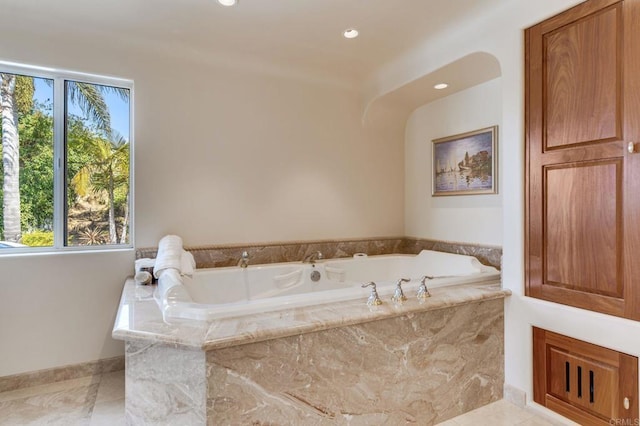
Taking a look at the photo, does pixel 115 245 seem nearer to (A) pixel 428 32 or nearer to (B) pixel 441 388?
(B) pixel 441 388

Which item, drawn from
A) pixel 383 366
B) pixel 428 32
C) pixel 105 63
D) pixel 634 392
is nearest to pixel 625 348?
pixel 634 392

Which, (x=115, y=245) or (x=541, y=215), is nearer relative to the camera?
(x=541, y=215)

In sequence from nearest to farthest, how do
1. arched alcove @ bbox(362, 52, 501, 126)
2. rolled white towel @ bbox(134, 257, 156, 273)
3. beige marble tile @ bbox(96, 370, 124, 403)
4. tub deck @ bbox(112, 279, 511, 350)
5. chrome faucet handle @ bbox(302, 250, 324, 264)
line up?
tub deck @ bbox(112, 279, 511, 350), beige marble tile @ bbox(96, 370, 124, 403), rolled white towel @ bbox(134, 257, 156, 273), arched alcove @ bbox(362, 52, 501, 126), chrome faucet handle @ bbox(302, 250, 324, 264)

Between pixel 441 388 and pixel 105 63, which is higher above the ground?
pixel 105 63

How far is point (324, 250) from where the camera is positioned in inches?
129

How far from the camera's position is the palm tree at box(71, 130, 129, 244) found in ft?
8.55

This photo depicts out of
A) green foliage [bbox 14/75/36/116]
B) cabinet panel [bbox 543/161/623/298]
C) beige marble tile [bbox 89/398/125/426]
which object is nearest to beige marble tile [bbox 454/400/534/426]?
cabinet panel [bbox 543/161/623/298]

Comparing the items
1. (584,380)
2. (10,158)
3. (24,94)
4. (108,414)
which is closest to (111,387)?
(108,414)

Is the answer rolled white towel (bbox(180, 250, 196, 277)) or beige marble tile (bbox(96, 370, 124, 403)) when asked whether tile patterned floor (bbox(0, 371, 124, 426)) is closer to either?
beige marble tile (bbox(96, 370, 124, 403))

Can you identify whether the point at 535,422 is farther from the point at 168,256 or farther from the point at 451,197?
the point at 168,256

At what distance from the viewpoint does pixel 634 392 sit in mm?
1609

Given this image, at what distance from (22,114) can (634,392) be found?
3.82 m

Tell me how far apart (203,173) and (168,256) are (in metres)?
0.85

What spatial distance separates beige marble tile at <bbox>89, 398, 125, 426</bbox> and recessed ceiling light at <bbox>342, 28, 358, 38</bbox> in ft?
8.94
